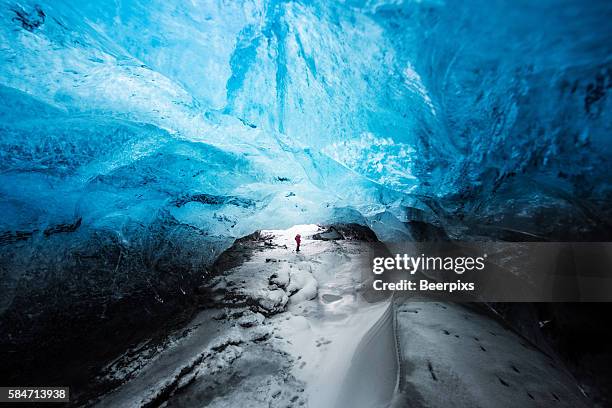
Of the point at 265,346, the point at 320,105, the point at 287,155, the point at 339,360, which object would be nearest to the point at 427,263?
the point at 339,360

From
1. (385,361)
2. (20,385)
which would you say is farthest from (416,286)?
(20,385)

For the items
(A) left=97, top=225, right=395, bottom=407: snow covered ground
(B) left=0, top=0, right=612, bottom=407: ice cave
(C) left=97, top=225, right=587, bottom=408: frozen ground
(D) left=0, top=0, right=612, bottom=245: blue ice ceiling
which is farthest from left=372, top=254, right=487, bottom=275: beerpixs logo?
(A) left=97, top=225, right=395, bottom=407: snow covered ground

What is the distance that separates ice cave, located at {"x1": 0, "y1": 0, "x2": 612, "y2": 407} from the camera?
300cm

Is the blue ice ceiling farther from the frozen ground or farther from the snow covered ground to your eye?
the snow covered ground

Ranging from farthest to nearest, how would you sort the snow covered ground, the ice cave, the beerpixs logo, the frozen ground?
the beerpixs logo < the snow covered ground < the ice cave < the frozen ground

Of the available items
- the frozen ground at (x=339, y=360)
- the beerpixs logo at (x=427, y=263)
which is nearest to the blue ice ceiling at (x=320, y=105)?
the beerpixs logo at (x=427, y=263)

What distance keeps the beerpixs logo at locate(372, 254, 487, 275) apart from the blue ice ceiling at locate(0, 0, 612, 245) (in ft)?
3.11

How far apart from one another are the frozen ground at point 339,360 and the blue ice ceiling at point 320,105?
208 centimetres

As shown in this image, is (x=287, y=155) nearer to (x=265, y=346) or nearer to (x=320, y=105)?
(x=320, y=105)

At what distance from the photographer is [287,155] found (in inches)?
269

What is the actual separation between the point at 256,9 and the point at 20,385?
7.45m

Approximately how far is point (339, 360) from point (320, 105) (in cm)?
465

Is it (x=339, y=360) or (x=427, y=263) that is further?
(x=427, y=263)

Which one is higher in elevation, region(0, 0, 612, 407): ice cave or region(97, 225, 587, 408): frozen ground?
region(0, 0, 612, 407): ice cave
